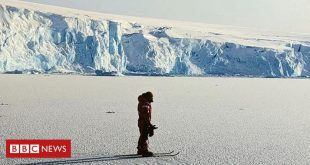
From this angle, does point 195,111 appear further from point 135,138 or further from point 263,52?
point 263,52

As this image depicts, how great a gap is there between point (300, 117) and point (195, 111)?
145 inches

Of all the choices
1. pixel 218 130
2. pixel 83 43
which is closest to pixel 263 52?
pixel 83 43

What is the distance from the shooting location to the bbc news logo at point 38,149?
713cm

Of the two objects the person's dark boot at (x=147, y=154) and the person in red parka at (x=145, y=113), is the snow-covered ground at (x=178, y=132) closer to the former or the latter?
the person's dark boot at (x=147, y=154)

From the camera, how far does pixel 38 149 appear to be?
24.7ft

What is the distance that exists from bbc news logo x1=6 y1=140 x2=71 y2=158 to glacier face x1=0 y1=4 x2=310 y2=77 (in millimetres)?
37328

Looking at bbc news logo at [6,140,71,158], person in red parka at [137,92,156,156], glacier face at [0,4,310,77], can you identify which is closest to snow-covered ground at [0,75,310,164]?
bbc news logo at [6,140,71,158]

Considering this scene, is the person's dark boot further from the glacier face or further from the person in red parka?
the glacier face

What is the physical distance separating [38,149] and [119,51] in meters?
46.5

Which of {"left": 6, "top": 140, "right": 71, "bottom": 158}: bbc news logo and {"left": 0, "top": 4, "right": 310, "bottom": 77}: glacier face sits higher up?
{"left": 0, "top": 4, "right": 310, "bottom": 77}: glacier face

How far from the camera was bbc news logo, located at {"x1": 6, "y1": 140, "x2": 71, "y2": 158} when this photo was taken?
713cm

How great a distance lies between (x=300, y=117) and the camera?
14.9m

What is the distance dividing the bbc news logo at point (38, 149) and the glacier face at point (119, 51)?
1470 inches

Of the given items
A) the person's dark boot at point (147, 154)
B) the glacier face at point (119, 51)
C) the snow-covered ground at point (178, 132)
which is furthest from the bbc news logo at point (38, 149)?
the glacier face at point (119, 51)
